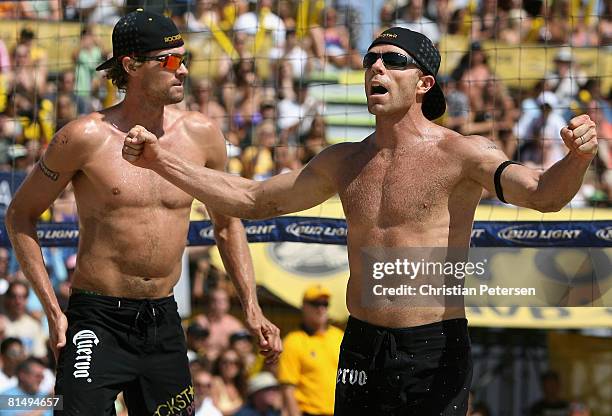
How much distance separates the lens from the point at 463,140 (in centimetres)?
447

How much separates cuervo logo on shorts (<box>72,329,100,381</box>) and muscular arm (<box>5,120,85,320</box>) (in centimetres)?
16

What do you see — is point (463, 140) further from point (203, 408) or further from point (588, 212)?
point (203, 408)

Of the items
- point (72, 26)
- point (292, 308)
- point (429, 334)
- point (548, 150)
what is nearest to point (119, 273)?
point (429, 334)

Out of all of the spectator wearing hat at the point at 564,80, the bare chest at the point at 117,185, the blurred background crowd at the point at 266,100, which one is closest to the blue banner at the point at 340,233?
the blurred background crowd at the point at 266,100

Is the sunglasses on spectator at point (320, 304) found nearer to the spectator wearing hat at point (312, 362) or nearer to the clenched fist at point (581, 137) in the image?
the spectator wearing hat at point (312, 362)

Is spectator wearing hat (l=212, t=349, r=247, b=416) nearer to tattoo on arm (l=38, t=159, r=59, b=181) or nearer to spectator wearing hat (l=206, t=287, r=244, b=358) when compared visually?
spectator wearing hat (l=206, t=287, r=244, b=358)

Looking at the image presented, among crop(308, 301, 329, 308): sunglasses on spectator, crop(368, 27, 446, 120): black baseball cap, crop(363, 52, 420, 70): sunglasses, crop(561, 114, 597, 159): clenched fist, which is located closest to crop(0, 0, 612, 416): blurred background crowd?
crop(308, 301, 329, 308): sunglasses on spectator

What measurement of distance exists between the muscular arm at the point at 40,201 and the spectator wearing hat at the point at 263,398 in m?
3.00

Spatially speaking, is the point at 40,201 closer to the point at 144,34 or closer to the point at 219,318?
the point at 144,34

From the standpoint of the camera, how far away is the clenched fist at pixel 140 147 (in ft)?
14.3

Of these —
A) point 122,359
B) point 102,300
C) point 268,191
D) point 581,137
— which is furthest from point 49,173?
point 581,137

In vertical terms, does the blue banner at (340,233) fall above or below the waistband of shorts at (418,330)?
above

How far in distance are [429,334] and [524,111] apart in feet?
19.6

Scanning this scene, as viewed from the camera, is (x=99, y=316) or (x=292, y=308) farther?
(x=292, y=308)
